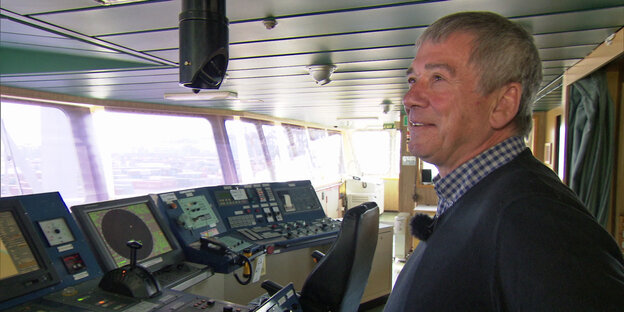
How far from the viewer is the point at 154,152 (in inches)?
208

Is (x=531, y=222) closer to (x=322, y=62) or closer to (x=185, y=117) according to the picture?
(x=322, y=62)

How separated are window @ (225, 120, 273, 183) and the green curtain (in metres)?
4.94

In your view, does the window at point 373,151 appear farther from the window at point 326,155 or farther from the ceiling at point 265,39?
the ceiling at point 265,39

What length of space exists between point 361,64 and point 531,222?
2335mm

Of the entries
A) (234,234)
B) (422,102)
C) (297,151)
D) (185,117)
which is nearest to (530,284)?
(422,102)

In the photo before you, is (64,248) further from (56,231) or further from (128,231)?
(128,231)

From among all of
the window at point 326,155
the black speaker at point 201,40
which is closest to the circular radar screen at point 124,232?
the black speaker at point 201,40

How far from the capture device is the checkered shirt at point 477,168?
75 cm

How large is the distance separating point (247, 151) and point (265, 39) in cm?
485

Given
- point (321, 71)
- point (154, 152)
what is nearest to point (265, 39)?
point (321, 71)

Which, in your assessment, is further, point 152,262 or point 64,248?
point 152,262

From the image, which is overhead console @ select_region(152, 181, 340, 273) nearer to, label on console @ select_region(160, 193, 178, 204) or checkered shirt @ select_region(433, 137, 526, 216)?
label on console @ select_region(160, 193, 178, 204)

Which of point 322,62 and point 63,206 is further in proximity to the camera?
point 322,62

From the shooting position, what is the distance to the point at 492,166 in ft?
2.49
